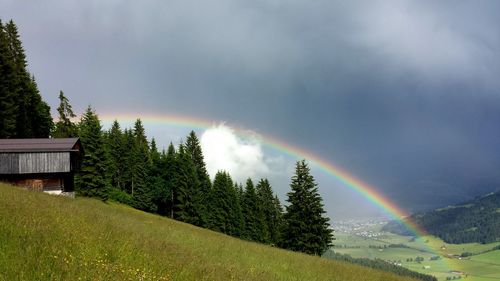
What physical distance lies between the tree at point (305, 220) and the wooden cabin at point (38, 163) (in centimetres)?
2990

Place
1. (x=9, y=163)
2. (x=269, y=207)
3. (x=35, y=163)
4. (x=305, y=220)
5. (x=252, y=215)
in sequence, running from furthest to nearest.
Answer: (x=269, y=207) < (x=252, y=215) < (x=305, y=220) < (x=35, y=163) < (x=9, y=163)

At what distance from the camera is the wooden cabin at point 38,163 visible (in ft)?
146

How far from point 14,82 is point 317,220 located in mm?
52406

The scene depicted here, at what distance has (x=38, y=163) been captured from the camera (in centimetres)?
4516

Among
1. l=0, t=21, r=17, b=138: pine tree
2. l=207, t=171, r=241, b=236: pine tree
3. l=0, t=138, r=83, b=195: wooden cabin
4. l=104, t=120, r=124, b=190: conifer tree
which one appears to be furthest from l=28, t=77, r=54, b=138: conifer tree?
l=207, t=171, r=241, b=236: pine tree

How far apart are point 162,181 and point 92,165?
2737 cm

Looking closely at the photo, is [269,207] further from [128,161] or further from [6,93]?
[6,93]

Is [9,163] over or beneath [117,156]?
beneath

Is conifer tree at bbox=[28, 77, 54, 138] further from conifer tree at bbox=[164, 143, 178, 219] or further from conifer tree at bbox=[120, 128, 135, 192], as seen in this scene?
conifer tree at bbox=[164, 143, 178, 219]

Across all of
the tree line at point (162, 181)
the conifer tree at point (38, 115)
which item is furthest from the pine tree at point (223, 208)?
the conifer tree at point (38, 115)

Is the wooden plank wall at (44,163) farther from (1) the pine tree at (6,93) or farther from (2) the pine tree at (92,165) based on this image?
(1) the pine tree at (6,93)

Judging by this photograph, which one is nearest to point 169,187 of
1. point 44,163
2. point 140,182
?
point 140,182

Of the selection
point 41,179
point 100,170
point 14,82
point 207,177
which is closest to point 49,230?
point 41,179

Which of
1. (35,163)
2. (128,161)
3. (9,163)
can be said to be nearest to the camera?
(9,163)
